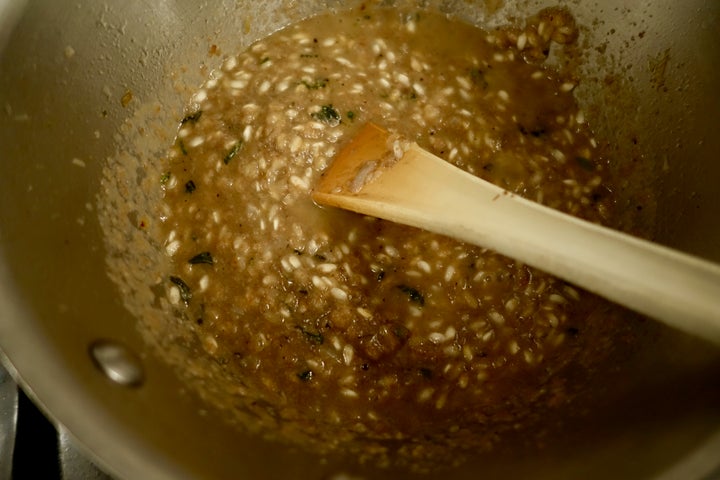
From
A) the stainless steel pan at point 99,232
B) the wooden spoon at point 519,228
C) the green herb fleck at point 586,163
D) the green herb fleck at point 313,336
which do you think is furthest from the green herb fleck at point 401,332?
the green herb fleck at point 586,163

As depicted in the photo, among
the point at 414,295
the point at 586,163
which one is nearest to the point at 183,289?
the point at 414,295

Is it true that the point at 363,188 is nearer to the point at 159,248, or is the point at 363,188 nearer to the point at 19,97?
the point at 159,248

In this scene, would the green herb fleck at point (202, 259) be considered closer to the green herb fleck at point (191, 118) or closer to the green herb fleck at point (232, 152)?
the green herb fleck at point (232, 152)

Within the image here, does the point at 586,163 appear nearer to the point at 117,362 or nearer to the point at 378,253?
the point at 378,253

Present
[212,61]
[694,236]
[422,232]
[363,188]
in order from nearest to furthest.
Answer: [694,236] → [363,188] → [422,232] → [212,61]

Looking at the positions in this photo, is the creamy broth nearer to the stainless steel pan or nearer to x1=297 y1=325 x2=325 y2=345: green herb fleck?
x1=297 y1=325 x2=325 y2=345: green herb fleck

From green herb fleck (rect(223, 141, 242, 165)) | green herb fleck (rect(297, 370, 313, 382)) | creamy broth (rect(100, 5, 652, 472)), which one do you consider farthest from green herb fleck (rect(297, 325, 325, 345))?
green herb fleck (rect(223, 141, 242, 165))

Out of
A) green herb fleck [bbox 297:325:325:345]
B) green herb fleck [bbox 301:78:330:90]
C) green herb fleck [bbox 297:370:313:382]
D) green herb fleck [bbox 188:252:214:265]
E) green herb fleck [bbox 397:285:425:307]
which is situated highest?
green herb fleck [bbox 301:78:330:90]

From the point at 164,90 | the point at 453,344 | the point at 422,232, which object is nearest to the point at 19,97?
the point at 164,90
